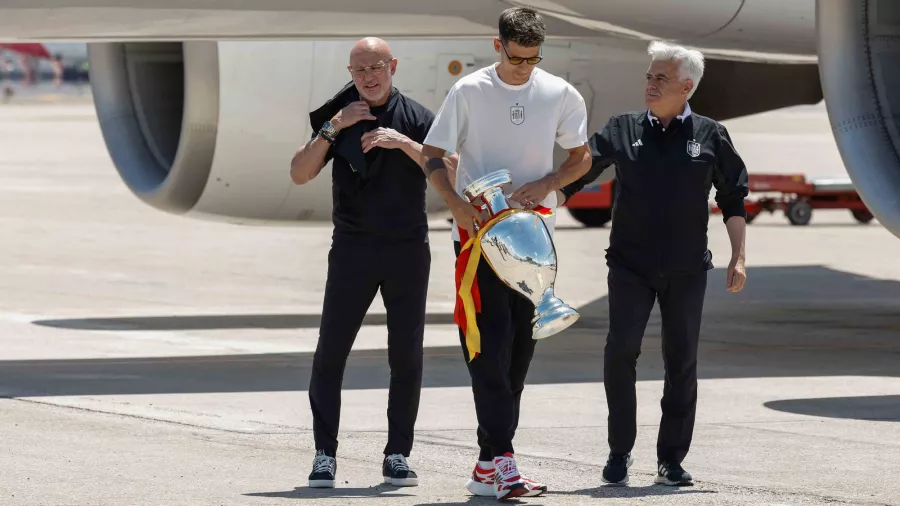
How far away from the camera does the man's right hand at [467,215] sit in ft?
19.1

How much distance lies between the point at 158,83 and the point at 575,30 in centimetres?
351

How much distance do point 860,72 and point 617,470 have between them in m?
3.61

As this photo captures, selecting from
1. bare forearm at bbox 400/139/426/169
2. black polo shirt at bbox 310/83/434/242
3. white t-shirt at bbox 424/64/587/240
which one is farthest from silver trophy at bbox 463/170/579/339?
black polo shirt at bbox 310/83/434/242

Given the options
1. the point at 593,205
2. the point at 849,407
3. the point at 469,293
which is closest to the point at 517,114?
the point at 469,293

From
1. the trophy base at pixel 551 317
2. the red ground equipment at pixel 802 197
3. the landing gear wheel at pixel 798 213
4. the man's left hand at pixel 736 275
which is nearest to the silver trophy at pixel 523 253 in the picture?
the trophy base at pixel 551 317

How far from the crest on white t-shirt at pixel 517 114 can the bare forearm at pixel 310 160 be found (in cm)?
73

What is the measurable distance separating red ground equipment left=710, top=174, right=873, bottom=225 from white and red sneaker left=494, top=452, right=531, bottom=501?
49.4ft

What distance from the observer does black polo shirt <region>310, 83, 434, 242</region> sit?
6180 millimetres

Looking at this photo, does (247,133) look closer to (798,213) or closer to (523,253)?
(523,253)

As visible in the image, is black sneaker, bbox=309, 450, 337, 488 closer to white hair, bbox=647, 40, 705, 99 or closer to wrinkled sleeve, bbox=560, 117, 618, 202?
wrinkled sleeve, bbox=560, 117, 618, 202

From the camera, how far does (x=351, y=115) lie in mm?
6117

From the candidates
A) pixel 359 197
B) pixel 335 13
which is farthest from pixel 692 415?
pixel 335 13

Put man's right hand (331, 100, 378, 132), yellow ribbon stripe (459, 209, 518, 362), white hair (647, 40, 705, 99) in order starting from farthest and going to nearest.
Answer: white hair (647, 40, 705, 99)
man's right hand (331, 100, 378, 132)
yellow ribbon stripe (459, 209, 518, 362)

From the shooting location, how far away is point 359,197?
6207 millimetres
